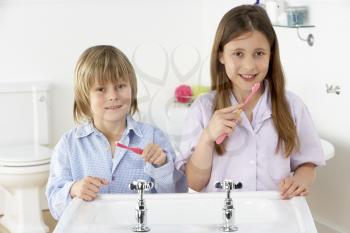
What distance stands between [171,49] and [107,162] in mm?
374

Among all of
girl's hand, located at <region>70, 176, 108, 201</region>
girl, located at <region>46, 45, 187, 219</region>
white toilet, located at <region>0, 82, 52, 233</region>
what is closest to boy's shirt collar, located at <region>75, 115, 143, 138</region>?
girl, located at <region>46, 45, 187, 219</region>

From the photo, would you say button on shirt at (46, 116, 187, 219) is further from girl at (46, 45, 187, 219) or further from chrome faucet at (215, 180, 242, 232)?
chrome faucet at (215, 180, 242, 232)

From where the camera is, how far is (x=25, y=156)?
216cm

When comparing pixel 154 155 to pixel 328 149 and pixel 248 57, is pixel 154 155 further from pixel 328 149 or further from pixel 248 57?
pixel 328 149

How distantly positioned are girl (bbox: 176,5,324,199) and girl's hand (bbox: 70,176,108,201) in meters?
0.16

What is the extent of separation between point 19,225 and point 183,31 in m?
1.03

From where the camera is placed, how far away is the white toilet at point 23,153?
214cm

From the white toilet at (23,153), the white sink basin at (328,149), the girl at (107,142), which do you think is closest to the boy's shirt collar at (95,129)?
the girl at (107,142)

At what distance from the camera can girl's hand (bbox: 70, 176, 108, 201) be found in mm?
1103

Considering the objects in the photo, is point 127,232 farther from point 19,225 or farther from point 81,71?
point 19,225

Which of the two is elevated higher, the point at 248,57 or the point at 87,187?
the point at 248,57

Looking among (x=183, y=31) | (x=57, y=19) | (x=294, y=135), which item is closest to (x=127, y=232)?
(x=294, y=135)

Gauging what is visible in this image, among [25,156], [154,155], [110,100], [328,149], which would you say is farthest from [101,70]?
[25,156]

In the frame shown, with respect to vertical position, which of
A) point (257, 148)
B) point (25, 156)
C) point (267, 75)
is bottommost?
point (25, 156)
